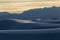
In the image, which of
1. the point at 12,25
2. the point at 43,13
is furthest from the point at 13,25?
the point at 43,13

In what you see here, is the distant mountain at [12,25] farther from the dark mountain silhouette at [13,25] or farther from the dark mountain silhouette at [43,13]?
the dark mountain silhouette at [43,13]

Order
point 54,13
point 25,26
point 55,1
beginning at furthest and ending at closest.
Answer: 1. point 55,1
2. point 54,13
3. point 25,26

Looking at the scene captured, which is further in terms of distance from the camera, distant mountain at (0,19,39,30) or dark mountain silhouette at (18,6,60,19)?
dark mountain silhouette at (18,6,60,19)

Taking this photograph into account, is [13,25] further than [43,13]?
No

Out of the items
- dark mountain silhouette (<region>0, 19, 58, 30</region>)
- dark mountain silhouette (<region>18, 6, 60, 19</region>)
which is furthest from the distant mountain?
dark mountain silhouette (<region>18, 6, 60, 19</region>)

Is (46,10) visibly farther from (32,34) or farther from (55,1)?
(55,1)

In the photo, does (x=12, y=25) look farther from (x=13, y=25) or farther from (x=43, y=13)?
(x=43, y=13)

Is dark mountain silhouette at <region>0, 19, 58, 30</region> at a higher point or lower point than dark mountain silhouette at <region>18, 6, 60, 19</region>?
lower

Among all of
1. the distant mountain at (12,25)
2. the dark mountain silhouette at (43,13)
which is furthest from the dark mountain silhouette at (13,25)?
the dark mountain silhouette at (43,13)

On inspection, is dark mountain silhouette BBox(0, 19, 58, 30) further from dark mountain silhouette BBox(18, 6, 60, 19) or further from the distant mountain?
dark mountain silhouette BBox(18, 6, 60, 19)

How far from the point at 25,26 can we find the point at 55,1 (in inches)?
90.9

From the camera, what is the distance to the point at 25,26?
130 cm

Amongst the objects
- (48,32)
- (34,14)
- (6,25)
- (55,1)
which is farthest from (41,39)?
(55,1)

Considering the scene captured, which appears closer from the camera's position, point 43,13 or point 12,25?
point 12,25
